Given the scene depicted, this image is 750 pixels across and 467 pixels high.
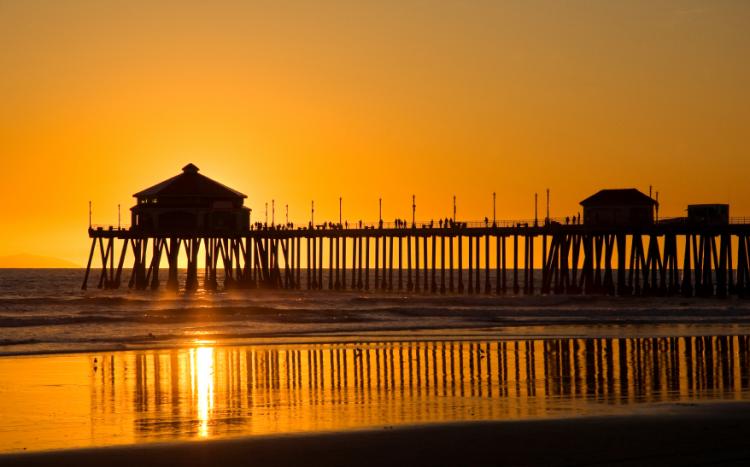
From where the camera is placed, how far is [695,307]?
5712 centimetres

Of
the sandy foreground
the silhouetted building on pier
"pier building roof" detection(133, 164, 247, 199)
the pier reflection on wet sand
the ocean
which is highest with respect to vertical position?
"pier building roof" detection(133, 164, 247, 199)

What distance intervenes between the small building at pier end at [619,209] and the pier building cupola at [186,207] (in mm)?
27582

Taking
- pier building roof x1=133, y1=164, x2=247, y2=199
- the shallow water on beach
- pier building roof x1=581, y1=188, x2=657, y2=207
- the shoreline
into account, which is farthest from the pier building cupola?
the shallow water on beach

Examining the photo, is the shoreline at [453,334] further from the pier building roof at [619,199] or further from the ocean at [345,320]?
the pier building roof at [619,199]

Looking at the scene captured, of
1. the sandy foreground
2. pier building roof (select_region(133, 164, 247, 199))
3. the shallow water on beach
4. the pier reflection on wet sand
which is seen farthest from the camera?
pier building roof (select_region(133, 164, 247, 199))

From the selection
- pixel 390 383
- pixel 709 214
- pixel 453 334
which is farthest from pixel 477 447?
pixel 709 214

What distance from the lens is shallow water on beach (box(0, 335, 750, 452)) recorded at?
712 inches

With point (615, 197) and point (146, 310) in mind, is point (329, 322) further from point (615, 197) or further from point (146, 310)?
point (615, 197)

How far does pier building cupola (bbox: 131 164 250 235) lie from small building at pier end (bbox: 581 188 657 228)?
27.6m

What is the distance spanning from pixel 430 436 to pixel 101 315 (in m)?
35.2

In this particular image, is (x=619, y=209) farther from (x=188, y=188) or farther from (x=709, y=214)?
(x=188, y=188)

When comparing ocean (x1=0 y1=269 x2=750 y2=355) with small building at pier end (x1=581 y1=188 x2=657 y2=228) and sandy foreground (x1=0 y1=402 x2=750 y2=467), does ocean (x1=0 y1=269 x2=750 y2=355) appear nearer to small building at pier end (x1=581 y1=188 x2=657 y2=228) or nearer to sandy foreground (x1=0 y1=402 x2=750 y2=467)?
small building at pier end (x1=581 y1=188 x2=657 y2=228)

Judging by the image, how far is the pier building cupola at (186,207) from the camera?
8488 cm

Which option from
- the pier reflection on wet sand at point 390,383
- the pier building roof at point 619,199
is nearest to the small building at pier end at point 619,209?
the pier building roof at point 619,199
